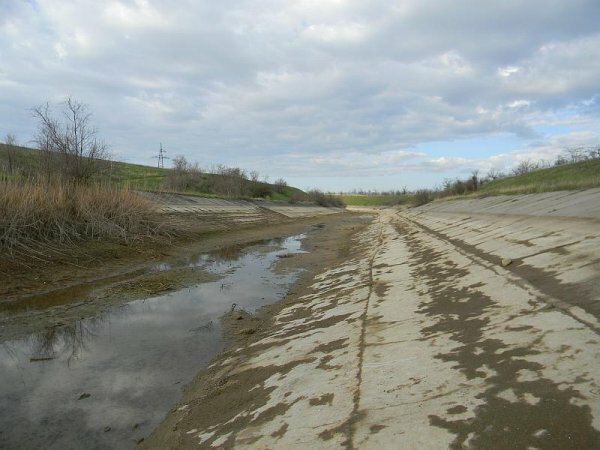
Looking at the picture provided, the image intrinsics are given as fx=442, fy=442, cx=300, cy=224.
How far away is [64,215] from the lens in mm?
15828

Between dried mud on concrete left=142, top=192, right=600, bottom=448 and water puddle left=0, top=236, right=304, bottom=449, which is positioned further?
water puddle left=0, top=236, right=304, bottom=449

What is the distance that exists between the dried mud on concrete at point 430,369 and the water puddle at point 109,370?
1.62 feet

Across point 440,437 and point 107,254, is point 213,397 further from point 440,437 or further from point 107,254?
point 107,254

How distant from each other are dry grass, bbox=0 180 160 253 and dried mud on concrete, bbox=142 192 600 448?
31.5ft

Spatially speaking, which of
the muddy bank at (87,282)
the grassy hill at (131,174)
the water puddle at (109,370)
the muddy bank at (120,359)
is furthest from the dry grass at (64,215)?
the water puddle at (109,370)

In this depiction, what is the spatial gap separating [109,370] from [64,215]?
447 inches

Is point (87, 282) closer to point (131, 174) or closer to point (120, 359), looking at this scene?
point (120, 359)

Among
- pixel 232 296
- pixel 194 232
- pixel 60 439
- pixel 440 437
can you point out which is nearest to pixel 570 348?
pixel 440 437

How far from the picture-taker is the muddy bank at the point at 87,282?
8.85 metres

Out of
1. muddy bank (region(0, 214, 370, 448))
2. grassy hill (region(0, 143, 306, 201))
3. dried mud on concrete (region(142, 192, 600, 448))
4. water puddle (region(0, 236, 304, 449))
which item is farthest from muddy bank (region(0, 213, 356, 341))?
grassy hill (region(0, 143, 306, 201))

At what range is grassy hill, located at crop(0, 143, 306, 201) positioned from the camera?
80.0ft

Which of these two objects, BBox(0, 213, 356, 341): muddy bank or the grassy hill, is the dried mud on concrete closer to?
BBox(0, 213, 356, 341): muddy bank

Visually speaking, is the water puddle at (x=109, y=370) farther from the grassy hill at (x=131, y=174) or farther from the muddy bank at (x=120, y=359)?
the grassy hill at (x=131, y=174)

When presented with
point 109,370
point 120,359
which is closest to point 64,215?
point 120,359
